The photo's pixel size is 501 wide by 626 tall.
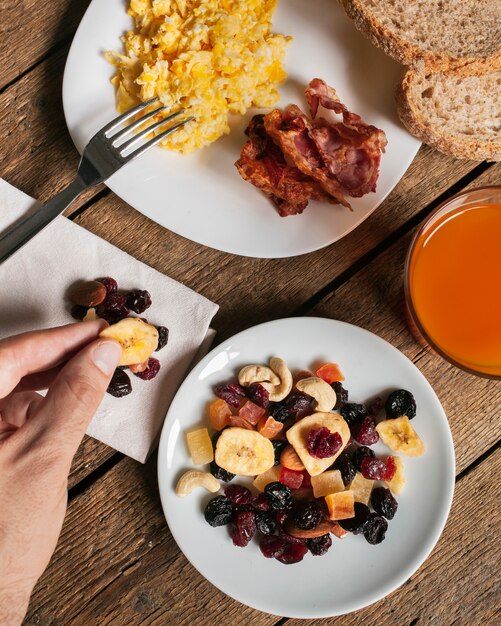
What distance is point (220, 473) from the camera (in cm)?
151

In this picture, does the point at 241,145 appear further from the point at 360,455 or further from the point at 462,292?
the point at 360,455

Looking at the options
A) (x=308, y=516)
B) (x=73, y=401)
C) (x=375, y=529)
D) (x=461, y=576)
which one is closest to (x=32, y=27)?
(x=73, y=401)

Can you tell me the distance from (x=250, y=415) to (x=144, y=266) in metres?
0.45

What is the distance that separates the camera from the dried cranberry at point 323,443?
1.48 meters

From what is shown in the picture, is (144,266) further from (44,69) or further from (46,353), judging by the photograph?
(44,69)

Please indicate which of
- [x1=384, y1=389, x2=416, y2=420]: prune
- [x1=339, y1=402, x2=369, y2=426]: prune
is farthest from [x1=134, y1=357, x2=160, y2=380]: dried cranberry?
[x1=384, y1=389, x2=416, y2=420]: prune

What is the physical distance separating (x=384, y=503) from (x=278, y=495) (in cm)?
25

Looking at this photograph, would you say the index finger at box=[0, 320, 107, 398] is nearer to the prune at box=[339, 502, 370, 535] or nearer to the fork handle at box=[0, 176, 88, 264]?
the fork handle at box=[0, 176, 88, 264]

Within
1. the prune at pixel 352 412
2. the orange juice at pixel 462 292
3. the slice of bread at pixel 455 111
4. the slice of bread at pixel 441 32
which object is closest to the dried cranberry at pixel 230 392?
the prune at pixel 352 412

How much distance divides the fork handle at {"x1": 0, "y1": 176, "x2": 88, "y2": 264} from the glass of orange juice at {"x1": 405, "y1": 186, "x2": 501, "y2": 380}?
0.78 meters

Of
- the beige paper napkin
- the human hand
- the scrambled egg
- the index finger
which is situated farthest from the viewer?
the beige paper napkin

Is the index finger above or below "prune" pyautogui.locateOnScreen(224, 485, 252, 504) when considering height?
above

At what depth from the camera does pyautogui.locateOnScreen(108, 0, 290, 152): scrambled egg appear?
1.45m

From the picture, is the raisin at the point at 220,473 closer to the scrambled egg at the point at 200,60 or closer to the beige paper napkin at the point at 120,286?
the beige paper napkin at the point at 120,286
